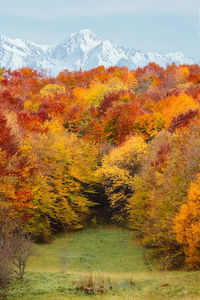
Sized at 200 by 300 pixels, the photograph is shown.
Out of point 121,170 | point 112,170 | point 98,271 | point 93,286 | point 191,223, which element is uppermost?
point 191,223

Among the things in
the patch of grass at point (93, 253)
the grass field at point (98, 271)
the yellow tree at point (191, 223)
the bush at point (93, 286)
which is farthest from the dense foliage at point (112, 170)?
the bush at point (93, 286)

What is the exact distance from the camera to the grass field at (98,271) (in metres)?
18.0

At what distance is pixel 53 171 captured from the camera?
3916 centimetres

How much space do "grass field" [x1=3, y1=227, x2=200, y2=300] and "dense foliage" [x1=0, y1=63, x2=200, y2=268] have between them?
7.04ft

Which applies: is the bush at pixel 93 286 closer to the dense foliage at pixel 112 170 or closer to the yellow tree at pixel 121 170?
the dense foliage at pixel 112 170

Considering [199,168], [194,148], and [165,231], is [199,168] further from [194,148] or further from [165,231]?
[165,231]

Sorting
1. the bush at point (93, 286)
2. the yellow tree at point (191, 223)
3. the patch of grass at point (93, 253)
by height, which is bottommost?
the patch of grass at point (93, 253)

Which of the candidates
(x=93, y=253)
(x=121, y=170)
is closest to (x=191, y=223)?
(x=93, y=253)

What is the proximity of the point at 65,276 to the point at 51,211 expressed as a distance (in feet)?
54.4

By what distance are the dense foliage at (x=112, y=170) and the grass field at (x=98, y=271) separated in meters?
2.15

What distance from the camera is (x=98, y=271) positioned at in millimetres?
25953

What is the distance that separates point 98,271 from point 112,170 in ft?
60.9

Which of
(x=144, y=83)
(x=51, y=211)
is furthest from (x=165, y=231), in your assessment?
(x=144, y=83)

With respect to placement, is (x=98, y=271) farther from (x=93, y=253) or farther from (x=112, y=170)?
(x=112, y=170)
